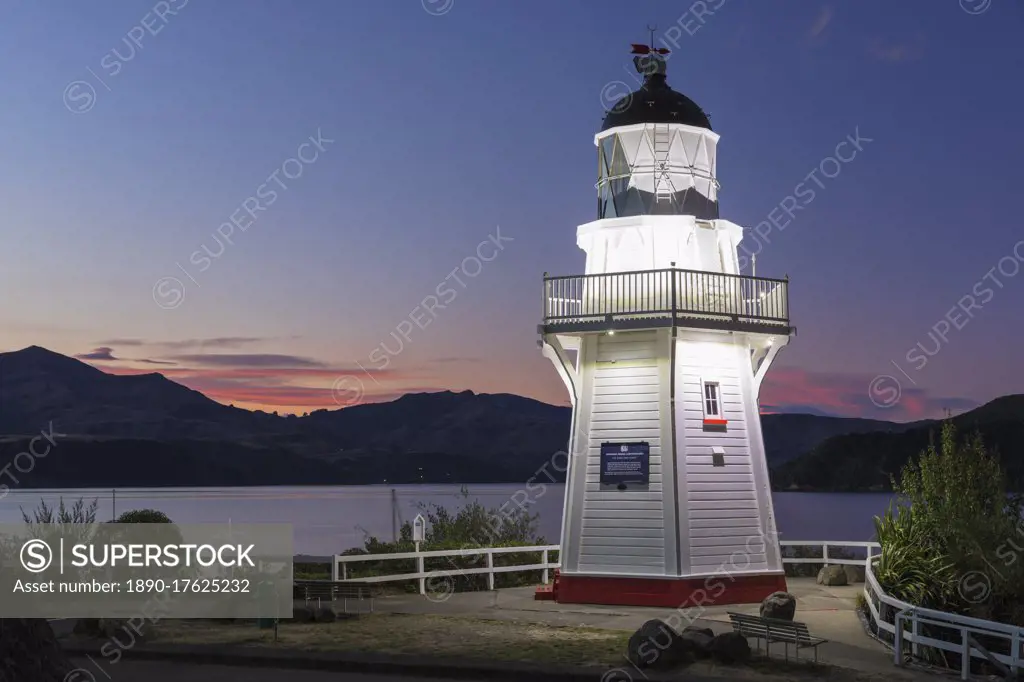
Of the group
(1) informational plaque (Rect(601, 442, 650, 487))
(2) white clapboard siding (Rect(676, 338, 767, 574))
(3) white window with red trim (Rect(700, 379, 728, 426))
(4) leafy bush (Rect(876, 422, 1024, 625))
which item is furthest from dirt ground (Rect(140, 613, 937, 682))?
(3) white window with red trim (Rect(700, 379, 728, 426))

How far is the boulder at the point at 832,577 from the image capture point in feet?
88.0

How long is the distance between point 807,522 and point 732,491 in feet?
357

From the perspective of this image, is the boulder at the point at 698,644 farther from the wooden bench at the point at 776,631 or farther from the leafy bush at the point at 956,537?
the leafy bush at the point at 956,537

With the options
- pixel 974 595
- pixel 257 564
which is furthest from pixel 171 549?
pixel 974 595

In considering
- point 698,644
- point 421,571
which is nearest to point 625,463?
point 421,571

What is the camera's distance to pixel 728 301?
23.7 metres

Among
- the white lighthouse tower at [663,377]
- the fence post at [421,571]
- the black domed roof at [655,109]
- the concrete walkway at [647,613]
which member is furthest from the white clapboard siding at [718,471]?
the fence post at [421,571]

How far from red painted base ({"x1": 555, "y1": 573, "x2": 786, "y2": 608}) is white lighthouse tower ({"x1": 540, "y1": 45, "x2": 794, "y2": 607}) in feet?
0.08

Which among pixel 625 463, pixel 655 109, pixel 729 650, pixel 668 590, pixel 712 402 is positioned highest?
pixel 655 109

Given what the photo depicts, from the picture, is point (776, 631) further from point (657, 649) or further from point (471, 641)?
point (471, 641)

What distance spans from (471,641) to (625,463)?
6368mm

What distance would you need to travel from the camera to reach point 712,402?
23.3 meters

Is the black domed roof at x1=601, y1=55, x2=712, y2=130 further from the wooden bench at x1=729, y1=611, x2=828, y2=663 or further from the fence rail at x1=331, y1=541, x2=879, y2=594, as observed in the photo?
the wooden bench at x1=729, y1=611, x2=828, y2=663

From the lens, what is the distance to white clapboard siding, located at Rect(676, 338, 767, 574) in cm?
2250
